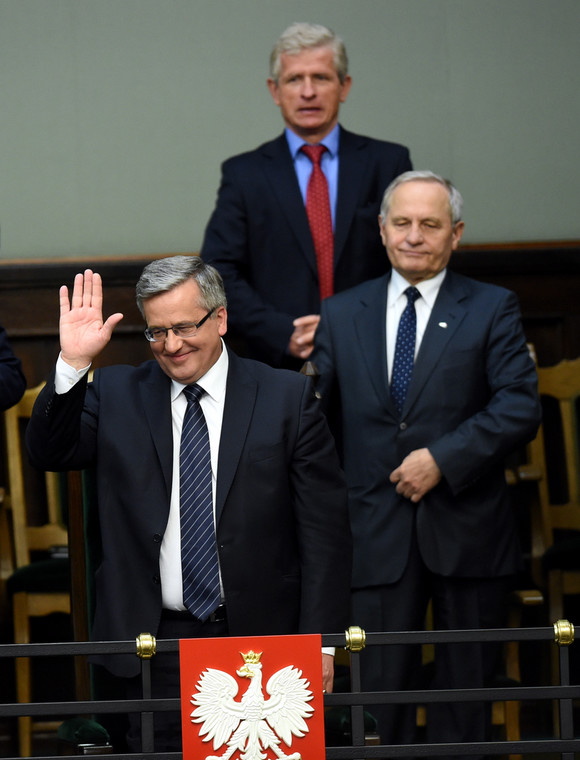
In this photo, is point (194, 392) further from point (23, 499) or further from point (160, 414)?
point (23, 499)

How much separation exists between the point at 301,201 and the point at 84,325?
1319 mm

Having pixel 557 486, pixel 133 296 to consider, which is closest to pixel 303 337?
pixel 133 296

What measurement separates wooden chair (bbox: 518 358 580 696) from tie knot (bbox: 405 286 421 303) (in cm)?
102

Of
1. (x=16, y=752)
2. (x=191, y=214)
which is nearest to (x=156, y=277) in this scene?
(x=16, y=752)

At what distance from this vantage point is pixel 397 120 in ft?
15.8

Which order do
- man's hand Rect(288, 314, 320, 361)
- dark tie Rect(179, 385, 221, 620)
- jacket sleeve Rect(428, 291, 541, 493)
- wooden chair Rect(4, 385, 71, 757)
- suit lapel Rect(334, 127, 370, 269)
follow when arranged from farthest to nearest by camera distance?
wooden chair Rect(4, 385, 71, 757)
suit lapel Rect(334, 127, 370, 269)
man's hand Rect(288, 314, 320, 361)
jacket sleeve Rect(428, 291, 541, 493)
dark tie Rect(179, 385, 221, 620)

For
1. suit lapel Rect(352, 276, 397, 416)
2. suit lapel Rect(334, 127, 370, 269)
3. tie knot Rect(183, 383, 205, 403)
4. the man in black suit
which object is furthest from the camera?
suit lapel Rect(334, 127, 370, 269)

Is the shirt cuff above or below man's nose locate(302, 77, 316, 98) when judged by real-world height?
below

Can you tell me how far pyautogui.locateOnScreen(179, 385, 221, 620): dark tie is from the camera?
2.57 metres

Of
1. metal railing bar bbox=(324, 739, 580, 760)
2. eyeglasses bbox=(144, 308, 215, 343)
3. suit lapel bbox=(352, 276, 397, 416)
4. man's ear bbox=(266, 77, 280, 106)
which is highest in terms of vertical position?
man's ear bbox=(266, 77, 280, 106)

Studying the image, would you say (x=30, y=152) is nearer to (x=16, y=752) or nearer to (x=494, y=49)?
(x=494, y=49)

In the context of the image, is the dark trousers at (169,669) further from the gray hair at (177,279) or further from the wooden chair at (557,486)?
the wooden chair at (557,486)

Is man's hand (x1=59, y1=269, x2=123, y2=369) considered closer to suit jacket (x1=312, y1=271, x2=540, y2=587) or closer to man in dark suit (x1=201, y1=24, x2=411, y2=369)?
suit jacket (x1=312, y1=271, x2=540, y2=587)

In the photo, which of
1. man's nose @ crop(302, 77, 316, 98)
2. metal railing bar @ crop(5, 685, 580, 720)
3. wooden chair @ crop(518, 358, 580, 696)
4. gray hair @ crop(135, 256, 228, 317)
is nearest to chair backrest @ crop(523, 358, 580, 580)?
wooden chair @ crop(518, 358, 580, 696)
